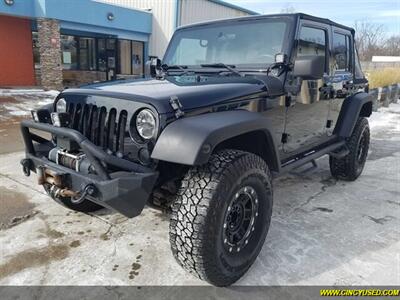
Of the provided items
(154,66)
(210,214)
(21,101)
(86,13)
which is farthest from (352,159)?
(86,13)

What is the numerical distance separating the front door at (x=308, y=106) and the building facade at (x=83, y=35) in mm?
11930

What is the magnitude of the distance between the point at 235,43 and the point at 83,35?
52.2ft

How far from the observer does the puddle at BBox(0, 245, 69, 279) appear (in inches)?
105

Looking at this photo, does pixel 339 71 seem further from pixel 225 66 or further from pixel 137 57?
pixel 137 57

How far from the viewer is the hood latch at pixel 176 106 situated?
234 cm

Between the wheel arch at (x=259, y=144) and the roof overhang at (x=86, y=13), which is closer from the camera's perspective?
the wheel arch at (x=259, y=144)

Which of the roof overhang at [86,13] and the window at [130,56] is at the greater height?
the roof overhang at [86,13]

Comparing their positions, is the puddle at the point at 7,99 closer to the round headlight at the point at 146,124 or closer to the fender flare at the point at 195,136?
the round headlight at the point at 146,124

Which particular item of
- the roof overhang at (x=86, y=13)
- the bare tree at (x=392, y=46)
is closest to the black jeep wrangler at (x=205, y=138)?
the roof overhang at (x=86, y=13)

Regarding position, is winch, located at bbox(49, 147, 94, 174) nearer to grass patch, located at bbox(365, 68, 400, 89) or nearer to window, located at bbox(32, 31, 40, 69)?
grass patch, located at bbox(365, 68, 400, 89)

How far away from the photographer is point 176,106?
2344 mm

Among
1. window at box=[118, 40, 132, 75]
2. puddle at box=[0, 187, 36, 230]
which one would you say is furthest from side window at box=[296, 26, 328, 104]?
window at box=[118, 40, 132, 75]

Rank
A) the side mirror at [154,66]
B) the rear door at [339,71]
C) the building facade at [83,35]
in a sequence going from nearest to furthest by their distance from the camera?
the side mirror at [154,66]
the rear door at [339,71]
the building facade at [83,35]

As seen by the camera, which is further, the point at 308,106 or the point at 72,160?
the point at 308,106
